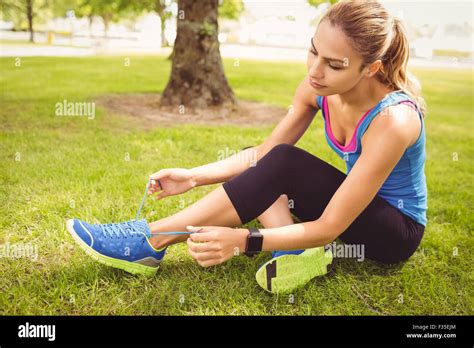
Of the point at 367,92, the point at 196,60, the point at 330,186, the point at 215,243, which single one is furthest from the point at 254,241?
the point at 196,60

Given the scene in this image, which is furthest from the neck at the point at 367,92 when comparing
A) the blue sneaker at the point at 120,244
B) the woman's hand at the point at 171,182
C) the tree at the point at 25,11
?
the tree at the point at 25,11

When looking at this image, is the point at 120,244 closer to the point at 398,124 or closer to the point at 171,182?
the point at 171,182

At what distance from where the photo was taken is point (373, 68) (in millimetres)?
2098

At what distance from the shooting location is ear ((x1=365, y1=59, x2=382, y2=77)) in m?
2.07

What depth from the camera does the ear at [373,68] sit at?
2.07 metres

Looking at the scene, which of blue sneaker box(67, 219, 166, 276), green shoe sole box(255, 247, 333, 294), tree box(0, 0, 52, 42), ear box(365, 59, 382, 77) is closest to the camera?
ear box(365, 59, 382, 77)

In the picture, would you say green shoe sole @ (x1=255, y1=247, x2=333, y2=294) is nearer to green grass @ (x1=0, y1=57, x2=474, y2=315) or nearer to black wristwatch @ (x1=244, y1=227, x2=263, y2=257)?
green grass @ (x1=0, y1=57, x2=474, y2=315)

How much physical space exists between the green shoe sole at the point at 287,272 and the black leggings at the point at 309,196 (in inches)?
8.7

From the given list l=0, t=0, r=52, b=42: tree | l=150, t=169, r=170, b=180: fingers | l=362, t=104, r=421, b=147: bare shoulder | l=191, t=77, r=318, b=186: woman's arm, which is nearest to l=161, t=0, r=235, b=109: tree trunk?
l=191, t=77, r=318, b=186: woman's arm

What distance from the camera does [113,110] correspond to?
6277 mm

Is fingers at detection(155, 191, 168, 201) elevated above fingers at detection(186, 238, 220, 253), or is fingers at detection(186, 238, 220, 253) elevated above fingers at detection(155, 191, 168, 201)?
fingers at detection(155, 191, 168, 201)

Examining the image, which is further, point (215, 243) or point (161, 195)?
point (161, 195)

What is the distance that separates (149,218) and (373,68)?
176 centimetres
